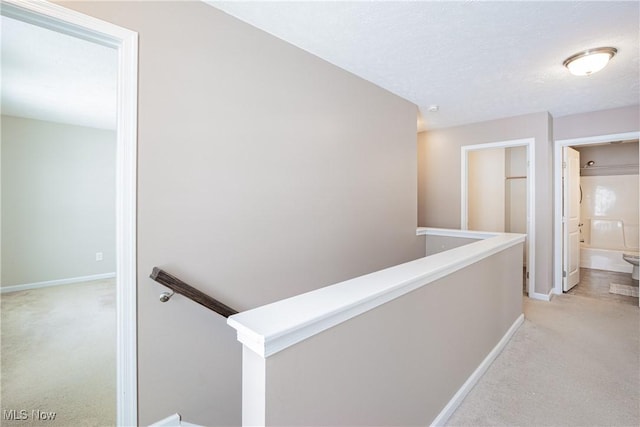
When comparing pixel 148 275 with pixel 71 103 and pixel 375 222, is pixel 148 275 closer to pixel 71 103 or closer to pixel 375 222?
pixel 375 222

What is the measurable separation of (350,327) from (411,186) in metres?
2.79

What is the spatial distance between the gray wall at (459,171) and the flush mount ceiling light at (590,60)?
1.52 m

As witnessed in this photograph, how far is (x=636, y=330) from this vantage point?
2770mm

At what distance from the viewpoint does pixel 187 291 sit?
4.87 feet

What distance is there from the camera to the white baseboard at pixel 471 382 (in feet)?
5.31

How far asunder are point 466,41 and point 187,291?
251cm

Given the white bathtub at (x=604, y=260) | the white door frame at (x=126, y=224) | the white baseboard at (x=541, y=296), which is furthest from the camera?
the white bathtub at (x=604, y=260)

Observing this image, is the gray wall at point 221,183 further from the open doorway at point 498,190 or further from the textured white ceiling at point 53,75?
the open doorway at point 498,190

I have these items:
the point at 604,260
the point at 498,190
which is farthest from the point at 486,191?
the point at 604,260

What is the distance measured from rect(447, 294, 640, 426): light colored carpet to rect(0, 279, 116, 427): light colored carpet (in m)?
2.33

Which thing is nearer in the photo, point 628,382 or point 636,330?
point 628,382

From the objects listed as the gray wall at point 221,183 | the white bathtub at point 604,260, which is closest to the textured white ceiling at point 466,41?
the gray wall at point 221,183

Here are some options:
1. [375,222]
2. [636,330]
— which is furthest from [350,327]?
[636,330]

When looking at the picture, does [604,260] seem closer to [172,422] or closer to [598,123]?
[598,123]
